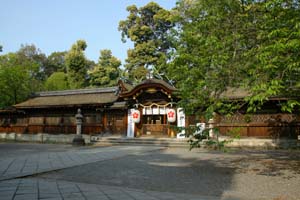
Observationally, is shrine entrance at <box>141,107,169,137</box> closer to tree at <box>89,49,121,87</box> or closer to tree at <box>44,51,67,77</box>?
tree at <box>89,49,121,87</box>

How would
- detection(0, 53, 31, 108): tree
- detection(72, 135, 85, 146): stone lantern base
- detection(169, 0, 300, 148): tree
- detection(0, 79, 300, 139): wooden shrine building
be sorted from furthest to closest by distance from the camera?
detection(0, 53, 31, 108): tree → detection(72, 135, 85, 146): stone lantern base → detection(0, 79, 300, 139): wooden shrine building → detection(169, 0, 300, 148): tree

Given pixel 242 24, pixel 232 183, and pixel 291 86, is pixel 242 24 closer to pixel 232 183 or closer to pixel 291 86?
pixel 291 86

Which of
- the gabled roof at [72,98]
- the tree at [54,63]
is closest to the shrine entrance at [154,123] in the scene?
the gabled roof at [72,98]

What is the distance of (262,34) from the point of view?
8070 millimetres

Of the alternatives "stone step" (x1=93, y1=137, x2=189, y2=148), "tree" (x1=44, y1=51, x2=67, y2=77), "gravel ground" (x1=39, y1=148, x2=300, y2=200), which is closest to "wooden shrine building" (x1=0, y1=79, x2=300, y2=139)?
"stone step" (x1=93, y1=137, x2=189, y2=148)

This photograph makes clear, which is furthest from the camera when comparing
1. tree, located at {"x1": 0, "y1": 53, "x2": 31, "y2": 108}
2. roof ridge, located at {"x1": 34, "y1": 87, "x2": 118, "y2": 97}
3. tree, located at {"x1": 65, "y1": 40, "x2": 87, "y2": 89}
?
tree, located at {"x1": 65, "y1": 40, "x2": 87, "y2": 89}

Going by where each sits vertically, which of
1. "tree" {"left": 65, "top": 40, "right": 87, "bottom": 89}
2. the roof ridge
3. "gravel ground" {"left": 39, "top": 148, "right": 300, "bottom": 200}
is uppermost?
"tree" {"left": 65, "top": 40, "right": 87, "bottom": 89}

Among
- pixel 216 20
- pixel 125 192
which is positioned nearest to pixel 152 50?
pixel 216 20

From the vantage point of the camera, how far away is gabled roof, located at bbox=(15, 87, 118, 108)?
2340 centimetres

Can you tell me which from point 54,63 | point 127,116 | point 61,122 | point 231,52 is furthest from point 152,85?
point 54,63

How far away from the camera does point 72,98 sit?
1017 inches

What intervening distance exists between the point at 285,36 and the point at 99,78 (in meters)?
33.3

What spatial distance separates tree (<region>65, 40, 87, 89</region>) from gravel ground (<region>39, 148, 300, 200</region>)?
1087 inches

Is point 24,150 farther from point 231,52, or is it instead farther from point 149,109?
point 231,52
